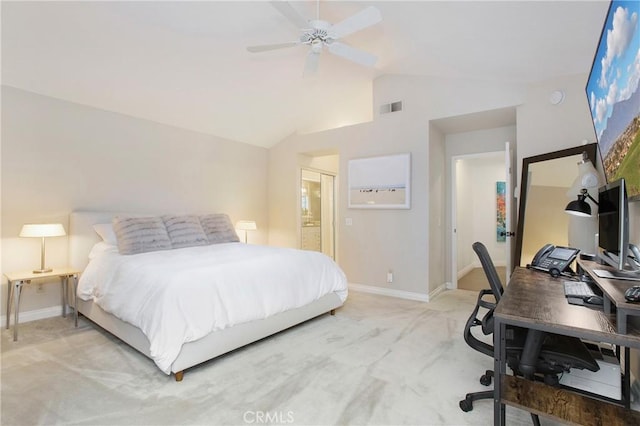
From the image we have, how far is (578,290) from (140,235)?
12.4ft

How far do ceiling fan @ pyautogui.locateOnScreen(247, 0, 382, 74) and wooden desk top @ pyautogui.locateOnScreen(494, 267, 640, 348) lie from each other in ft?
6.80

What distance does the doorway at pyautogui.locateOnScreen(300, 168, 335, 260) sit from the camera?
6055 millimetres

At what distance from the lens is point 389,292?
177 inches

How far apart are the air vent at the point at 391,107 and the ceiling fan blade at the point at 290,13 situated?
7.52ft

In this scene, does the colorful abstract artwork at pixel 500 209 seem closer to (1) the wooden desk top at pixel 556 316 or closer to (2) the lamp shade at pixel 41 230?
(1) the wooden desk top at pixel 556 316

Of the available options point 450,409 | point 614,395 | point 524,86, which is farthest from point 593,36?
point 450,409

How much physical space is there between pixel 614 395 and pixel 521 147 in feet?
8.60

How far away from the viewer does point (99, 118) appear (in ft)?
12.5

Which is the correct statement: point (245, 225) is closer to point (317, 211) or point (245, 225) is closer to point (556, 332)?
point (317, 211)

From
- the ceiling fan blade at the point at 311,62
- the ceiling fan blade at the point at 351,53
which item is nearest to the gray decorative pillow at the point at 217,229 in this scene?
the ceiling fan blade at the point at 311,62

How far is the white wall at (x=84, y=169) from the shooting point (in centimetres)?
322

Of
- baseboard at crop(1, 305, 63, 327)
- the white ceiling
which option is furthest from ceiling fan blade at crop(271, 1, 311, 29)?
baseboard at crop(1, 305, 63, 327)

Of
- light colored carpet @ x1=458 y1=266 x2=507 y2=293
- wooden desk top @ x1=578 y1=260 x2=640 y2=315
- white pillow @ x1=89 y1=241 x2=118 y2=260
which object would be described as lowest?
light colored carpet @ x1=458 y1=266 x2=507 y2=293

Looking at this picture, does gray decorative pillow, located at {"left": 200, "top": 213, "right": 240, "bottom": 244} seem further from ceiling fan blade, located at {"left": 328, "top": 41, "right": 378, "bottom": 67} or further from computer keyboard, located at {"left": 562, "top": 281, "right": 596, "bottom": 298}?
computer keyboard, located at {"left": 562, "top": 281, "right": 596, "bottom": 298}
